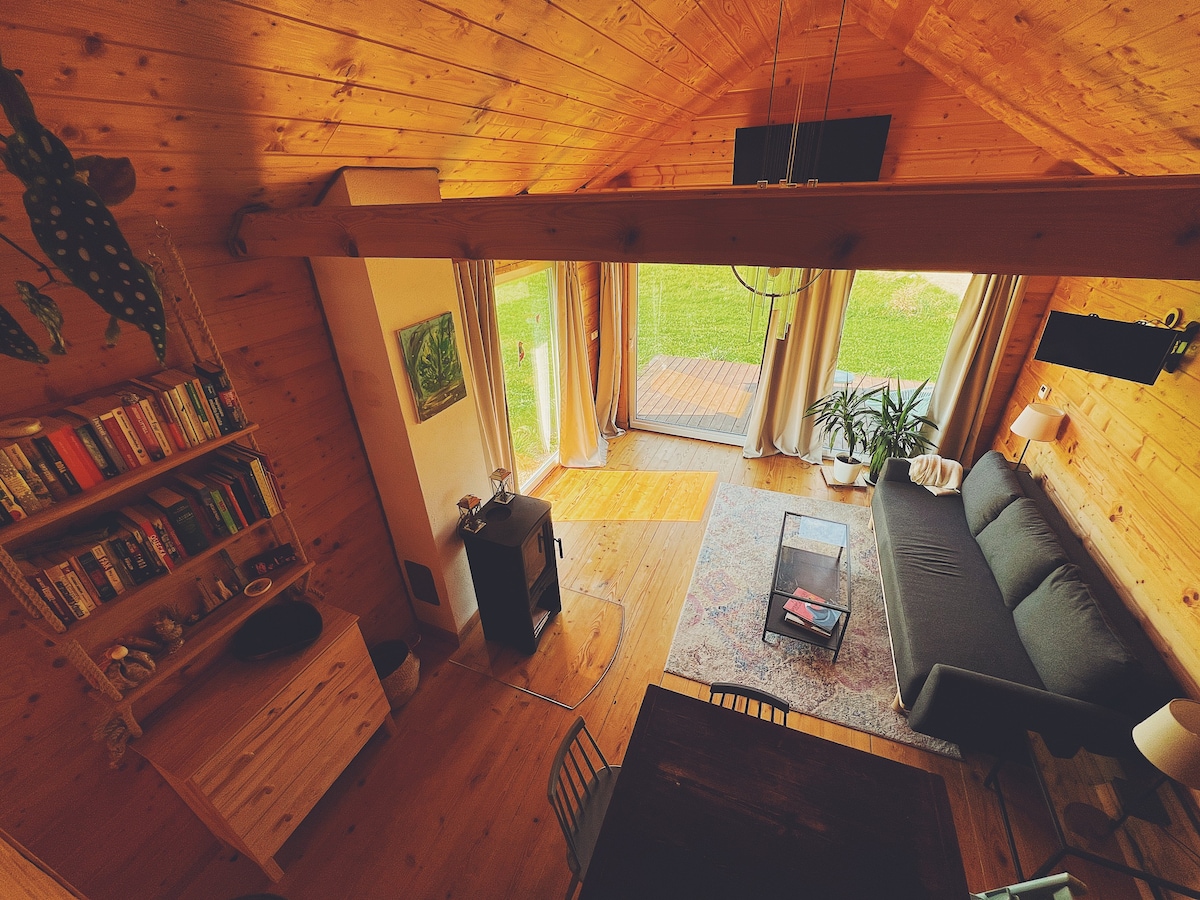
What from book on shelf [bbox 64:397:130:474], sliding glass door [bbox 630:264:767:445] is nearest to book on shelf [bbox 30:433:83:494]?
book on shelf [bbox 64:397:130:474]

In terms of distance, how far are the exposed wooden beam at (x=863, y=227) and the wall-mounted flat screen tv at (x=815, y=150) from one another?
106 inches

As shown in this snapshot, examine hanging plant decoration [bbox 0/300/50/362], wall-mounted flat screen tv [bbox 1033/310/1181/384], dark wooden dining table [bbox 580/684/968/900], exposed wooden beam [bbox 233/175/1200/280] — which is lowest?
dark wooden dining table [bbox 580/684/968/900]

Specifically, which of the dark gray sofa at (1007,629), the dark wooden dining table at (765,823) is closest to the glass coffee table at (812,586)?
the dark gray sofa at (1007,629)

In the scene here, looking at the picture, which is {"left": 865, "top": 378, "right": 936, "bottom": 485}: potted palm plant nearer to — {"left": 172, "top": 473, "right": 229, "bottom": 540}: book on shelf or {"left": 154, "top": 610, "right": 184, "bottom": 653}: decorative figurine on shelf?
{"left": 172, "top": 473, "right": 229, "bottom": 540}: book on shelf

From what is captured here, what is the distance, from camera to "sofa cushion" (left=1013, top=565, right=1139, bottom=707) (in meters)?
2.06

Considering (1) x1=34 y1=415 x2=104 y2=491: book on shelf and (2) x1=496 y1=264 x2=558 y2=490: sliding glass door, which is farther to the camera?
(2) x1=496 y1=264 x2=558 y2=490: sliding glass door

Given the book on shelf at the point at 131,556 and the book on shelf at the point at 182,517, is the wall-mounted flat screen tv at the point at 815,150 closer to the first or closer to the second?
the book on shelf at the point at 182,517

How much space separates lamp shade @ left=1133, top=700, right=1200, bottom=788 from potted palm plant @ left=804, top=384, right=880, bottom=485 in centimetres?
288

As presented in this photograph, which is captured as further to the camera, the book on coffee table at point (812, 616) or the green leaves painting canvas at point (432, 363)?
the book on coffee table at point (812, 616)

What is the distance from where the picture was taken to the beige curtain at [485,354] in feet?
9.59

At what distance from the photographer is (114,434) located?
1523 millimetres

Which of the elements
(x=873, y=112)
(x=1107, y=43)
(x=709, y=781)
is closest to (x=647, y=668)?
(x=709, y=781)

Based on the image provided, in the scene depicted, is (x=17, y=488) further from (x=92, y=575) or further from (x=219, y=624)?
(x=219, y=624)

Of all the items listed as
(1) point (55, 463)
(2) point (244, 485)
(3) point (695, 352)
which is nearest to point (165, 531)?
(2) point (244, 485)
